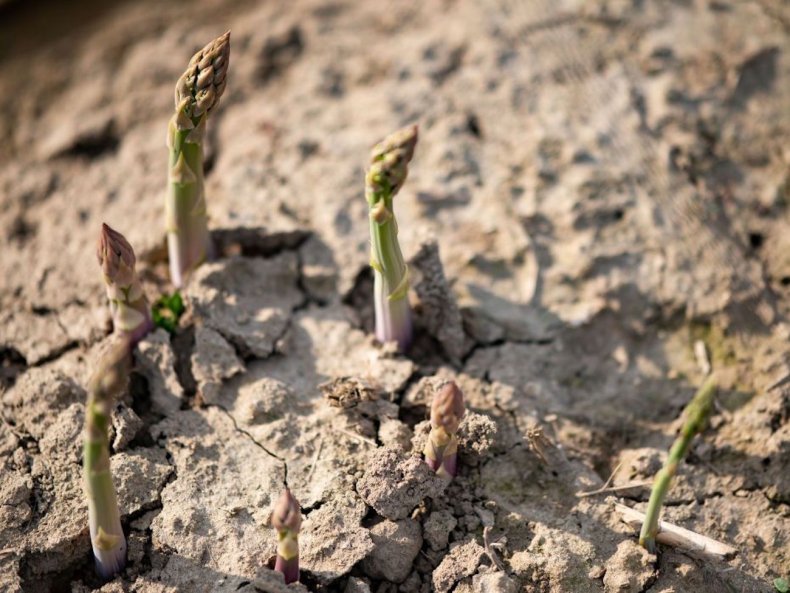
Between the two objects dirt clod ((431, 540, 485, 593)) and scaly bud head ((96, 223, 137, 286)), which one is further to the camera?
scaly bud head ((96, 223, 137, 286))

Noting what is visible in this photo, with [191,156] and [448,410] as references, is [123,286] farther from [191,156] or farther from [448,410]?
[448,410]

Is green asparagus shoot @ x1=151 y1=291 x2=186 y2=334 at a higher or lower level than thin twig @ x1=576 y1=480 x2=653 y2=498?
higher

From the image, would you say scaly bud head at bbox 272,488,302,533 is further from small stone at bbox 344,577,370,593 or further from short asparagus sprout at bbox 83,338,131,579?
short asparagus sprout at bbox 83,338,131,579

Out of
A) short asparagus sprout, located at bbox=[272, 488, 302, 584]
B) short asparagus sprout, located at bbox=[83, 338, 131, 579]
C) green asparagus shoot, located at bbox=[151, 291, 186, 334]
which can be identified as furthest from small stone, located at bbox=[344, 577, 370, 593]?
green asparagus shoot, located at bbox=[151, 291, 186, 334]

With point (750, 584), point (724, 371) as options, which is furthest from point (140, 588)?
point (724, 371)

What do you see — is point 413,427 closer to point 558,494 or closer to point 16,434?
point 558,494

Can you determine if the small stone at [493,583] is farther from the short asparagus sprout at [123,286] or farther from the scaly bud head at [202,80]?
the scaly bud head at [202,80]

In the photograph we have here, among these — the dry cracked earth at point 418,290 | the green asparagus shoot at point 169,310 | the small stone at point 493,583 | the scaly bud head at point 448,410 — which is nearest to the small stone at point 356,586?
the dry cracked earth at point 418,290
